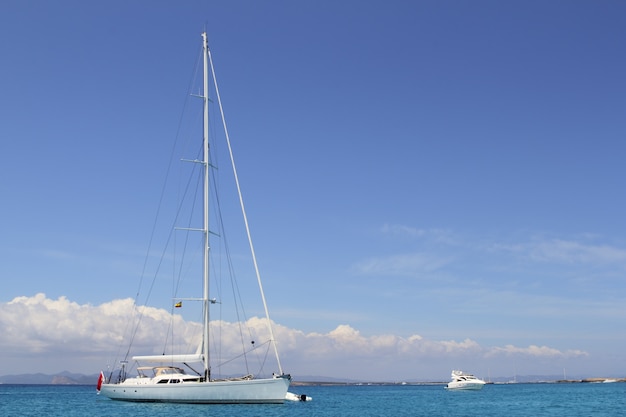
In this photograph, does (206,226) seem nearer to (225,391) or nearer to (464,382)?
(225,391)

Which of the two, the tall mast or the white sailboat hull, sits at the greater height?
the tall mast

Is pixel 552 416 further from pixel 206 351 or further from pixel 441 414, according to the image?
pixel 206 351

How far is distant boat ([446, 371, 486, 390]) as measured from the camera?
133m

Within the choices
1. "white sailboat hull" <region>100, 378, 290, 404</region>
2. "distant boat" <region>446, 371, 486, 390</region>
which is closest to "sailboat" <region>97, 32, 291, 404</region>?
"white sailboat hull" <region>100, 378, 290, 404</region>

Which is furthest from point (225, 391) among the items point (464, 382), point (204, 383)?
point (464, 382)

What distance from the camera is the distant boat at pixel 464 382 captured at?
438 feet

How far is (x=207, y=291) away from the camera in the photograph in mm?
56469

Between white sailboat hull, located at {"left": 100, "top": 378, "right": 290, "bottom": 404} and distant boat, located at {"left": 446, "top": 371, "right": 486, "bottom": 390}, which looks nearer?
white sailboat hull, located at {"left": 100, "top": 378, "right": 290, "bottom": 404}

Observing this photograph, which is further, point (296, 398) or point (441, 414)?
point (296, 398)

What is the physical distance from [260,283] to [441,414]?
22.9 metres

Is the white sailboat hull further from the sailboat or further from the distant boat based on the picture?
the distant boat

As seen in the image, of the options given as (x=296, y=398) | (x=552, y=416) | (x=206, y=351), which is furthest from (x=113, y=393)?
(x=552, y=416)

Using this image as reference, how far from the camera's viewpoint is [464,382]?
440 feet

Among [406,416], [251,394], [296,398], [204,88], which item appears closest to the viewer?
[251,394]
